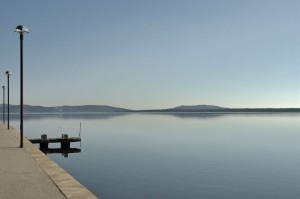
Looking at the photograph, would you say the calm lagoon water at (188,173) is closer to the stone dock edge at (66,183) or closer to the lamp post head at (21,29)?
the stone dock edge at (66,183)

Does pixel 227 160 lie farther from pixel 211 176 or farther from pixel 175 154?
pixel 211 176

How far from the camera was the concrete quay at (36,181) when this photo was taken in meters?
11.0

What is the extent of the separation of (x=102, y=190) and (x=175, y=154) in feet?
59.3

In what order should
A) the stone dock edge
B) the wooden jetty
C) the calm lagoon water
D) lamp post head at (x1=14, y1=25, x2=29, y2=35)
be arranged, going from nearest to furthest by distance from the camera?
the stone dock edge → the calm lagoon water → lamp post head at (x1=14, y1=25, x2=29, y2=35) → the wooden jetty

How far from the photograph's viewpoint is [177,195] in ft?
68.4

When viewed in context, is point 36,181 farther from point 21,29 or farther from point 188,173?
point 188,173

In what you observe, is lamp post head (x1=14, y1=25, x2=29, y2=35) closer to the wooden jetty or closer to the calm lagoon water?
the calm lagoon water

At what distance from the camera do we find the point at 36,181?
13.0 m

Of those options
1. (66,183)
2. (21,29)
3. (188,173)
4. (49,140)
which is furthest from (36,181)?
(49,140)

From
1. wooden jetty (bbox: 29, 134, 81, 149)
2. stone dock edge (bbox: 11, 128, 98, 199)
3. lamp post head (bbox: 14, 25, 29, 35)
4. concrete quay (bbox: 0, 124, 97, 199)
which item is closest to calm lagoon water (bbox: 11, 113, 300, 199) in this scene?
wooden jetty (bbox: 29, 134, 81, 149)

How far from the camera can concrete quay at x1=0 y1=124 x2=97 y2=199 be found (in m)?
11.0

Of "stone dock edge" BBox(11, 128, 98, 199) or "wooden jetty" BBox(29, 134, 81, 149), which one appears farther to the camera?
"wooden jetty" BBox(29, 134, 81, 149)

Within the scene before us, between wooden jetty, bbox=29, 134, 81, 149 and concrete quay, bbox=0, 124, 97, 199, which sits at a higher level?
concrete quay, bbox=0, 124, 97, 199

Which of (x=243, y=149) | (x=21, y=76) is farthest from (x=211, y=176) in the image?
(x=243, y=149)
